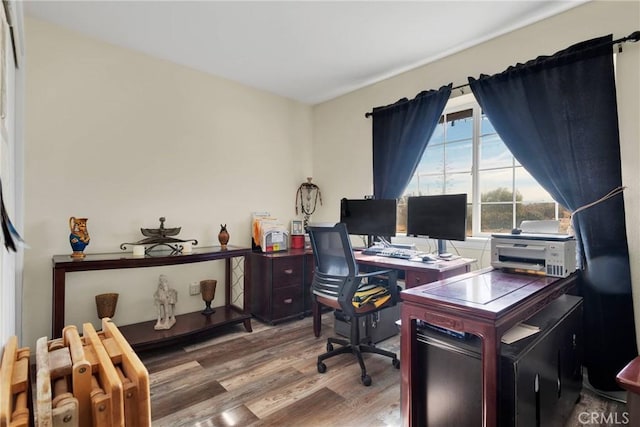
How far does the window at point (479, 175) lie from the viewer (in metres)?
2.62

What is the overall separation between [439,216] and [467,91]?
1183mm

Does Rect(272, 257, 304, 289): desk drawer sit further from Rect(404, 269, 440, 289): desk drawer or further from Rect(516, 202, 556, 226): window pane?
Rect(516, 202, 556, 226): window pane

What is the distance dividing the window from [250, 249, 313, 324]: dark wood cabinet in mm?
1483

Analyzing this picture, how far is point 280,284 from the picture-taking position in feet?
10.6

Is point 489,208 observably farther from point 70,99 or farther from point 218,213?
point 70,99

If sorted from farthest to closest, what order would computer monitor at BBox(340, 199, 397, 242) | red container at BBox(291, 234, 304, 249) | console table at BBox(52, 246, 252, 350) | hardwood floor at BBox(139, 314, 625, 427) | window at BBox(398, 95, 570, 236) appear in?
red container at BBox(291, 234, 304, 249) → computer monitor at BBox(340, 199, 397, 242) → window at BBox(398, 95, 570, 236) → console table at BBox(52, 246, 252, 350) → hardwood floor at BBox(139, 314, 625, 427)

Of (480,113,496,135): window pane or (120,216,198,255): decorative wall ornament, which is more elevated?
(480,113,496,135): window pane

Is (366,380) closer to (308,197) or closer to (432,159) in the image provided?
(432,159)

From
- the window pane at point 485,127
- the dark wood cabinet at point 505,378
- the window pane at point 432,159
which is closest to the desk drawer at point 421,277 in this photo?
the dark wood cabinet at point 505,378

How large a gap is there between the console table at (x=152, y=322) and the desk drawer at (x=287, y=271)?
299 millimetres

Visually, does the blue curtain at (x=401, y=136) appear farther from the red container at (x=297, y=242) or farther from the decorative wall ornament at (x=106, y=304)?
the decorative wall ornament at (x=106, y=304)

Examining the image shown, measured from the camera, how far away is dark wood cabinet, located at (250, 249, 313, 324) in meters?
3.19

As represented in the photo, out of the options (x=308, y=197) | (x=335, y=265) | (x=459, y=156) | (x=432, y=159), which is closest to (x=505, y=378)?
(x=335, y=265)

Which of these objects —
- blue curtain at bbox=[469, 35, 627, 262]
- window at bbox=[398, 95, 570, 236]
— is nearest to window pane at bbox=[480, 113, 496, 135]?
window at bbox=[398, 95, 570, 236]
